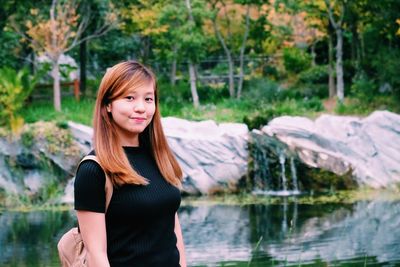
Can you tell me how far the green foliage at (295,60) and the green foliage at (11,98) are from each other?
8104 millimetres

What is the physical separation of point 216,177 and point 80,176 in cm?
1303

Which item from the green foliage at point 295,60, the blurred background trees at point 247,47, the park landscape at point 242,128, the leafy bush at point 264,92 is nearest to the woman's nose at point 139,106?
the park landscape at point 242,128

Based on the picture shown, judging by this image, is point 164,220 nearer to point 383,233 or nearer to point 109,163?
point 109,163

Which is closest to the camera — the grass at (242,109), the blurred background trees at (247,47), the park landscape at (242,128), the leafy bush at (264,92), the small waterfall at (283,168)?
the park landscape at (242,128)

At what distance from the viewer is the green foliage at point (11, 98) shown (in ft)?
51.8

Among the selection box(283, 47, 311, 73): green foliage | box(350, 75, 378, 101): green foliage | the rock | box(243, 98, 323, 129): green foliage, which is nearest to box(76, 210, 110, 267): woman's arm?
the rock

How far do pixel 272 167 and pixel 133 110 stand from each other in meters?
13.8

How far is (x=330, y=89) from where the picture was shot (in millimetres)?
20891

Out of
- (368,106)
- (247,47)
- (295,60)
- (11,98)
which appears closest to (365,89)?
(368,106)

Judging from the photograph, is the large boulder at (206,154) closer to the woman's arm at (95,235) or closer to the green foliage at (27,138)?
the green foliage at (27,138)

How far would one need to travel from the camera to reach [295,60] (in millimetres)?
22469

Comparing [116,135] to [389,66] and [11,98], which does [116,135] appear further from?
[389,66]

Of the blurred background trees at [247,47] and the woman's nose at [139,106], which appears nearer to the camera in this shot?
the woman's nose at [139,106]

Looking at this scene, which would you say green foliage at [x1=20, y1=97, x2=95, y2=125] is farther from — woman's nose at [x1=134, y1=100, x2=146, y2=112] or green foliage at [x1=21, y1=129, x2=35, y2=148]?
woman's nose at [x1=134, y1=100, x2=146, y2=112]
